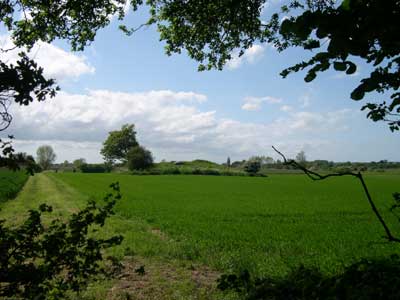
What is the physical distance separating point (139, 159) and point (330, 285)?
363 feet

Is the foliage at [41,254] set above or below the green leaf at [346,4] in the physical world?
below

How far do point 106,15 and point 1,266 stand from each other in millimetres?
5531

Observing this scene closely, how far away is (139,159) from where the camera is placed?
4427 inches

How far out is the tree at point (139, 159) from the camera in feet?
369

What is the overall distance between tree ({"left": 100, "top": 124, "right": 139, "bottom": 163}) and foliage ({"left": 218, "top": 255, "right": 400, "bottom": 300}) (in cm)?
12938

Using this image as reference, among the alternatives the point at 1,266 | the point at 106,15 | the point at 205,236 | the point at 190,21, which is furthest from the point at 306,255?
the point at 1,266

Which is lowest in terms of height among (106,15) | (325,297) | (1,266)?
(325,297)

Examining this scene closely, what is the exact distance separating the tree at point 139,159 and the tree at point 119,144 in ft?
56.2

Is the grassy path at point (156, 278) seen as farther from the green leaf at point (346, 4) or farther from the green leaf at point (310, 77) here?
the green leaf at point (346, 4)

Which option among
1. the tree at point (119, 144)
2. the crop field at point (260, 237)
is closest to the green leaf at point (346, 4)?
the crop field at point (260, 237)

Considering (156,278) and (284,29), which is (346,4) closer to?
(284,29)

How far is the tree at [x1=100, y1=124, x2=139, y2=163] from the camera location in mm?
131125

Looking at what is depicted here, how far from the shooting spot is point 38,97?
273cm

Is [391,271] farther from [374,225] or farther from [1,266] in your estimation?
[374,225]
